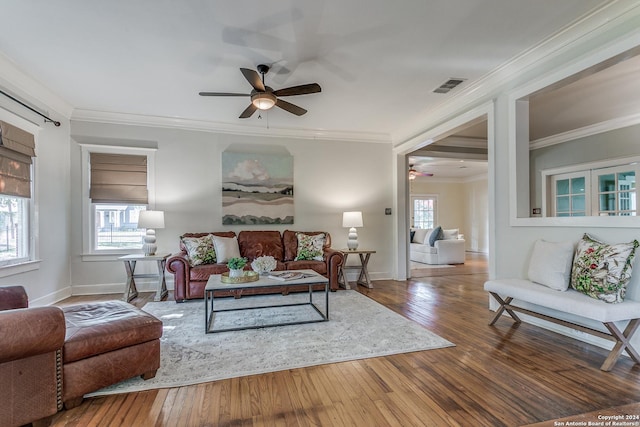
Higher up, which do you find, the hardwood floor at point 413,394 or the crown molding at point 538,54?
the crown molding at point 538,54

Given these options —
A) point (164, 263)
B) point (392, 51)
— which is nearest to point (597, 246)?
point (392, 51)

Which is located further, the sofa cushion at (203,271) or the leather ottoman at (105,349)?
the sofa cushion at (203,271)

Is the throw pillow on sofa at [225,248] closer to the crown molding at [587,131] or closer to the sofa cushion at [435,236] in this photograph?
the sofa cushion at [435,236]

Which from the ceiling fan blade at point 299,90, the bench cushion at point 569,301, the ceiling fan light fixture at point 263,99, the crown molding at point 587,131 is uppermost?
the crown molding at point 587,131

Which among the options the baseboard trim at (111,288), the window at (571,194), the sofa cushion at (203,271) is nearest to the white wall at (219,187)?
the baseboard trim at (111,288)

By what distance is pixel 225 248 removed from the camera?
4.65 m

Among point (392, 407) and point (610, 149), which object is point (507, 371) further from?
point (610, 149)

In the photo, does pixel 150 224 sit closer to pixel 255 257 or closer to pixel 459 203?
pixel 255 257

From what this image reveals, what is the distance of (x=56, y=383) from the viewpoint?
1745mm

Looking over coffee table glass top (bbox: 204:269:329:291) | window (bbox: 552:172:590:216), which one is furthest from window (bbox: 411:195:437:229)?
coffee table glass top (bbox: 204:269:329:291)

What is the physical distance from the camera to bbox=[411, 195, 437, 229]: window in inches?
439

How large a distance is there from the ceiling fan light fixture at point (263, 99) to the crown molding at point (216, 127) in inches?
84.3

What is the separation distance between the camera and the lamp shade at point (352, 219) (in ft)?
17.4

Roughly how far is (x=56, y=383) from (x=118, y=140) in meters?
4.10
